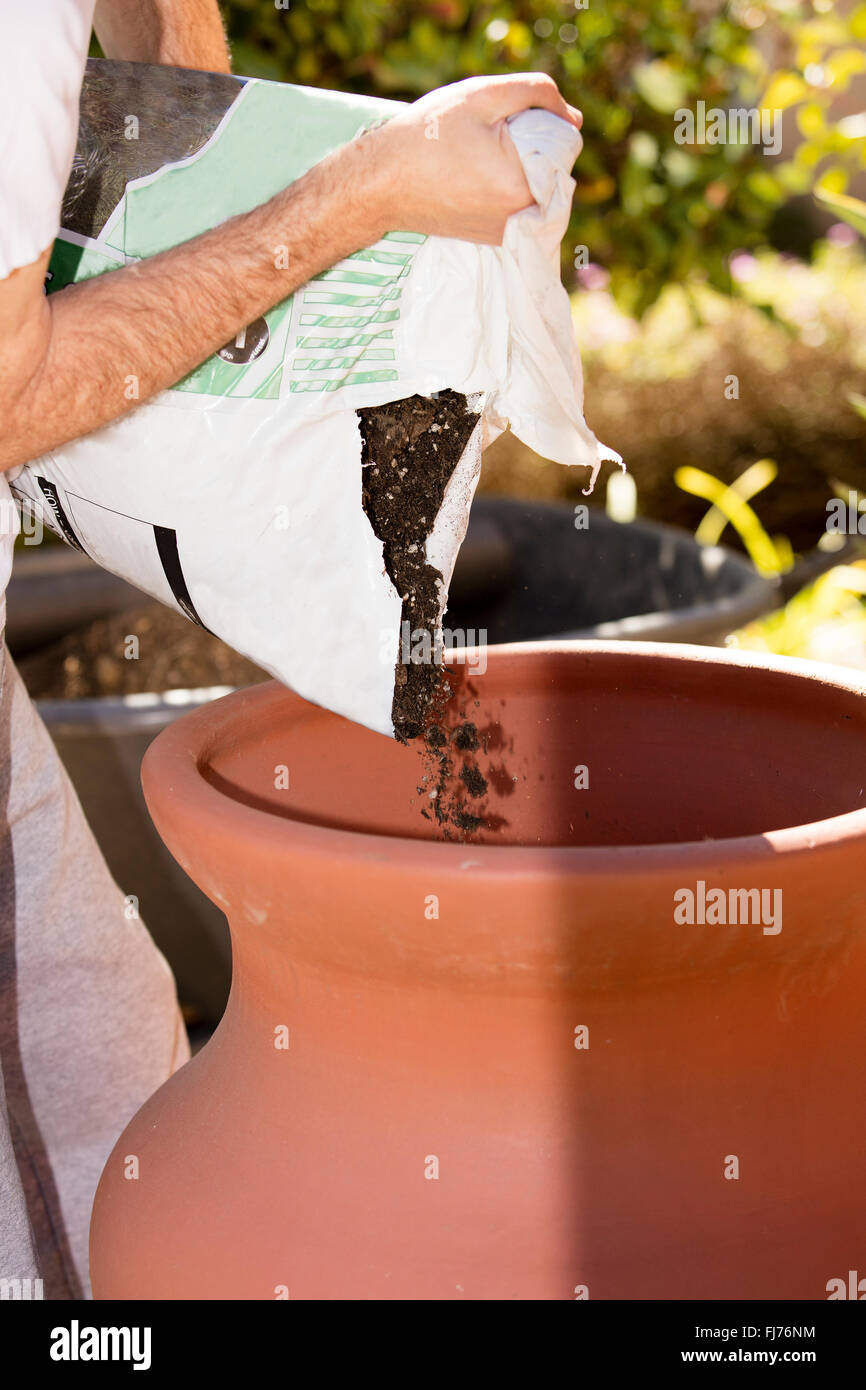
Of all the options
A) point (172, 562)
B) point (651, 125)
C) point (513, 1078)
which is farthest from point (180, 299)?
point (651, 125)

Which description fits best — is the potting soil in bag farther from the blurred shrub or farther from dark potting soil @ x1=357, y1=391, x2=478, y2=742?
the blurred shrub

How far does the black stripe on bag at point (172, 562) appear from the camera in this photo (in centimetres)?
107

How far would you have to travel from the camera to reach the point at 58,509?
115 cm

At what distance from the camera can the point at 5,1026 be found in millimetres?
1443

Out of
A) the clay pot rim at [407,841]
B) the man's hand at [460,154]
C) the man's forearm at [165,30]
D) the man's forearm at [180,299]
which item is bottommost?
the clay pot rim at [407,841]

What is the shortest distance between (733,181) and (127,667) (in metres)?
1.85

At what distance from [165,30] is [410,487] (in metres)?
0.59

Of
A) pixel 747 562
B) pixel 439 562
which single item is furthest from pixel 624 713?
pixel 747 562

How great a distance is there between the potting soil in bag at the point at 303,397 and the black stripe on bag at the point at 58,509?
0.07ft

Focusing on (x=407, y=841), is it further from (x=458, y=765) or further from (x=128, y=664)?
(x=128, y=664)

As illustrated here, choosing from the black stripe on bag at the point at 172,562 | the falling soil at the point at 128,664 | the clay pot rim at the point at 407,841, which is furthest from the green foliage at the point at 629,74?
the clay pot rim at the point at 407,841

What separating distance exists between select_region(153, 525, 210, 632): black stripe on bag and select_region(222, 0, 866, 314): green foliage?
198cm

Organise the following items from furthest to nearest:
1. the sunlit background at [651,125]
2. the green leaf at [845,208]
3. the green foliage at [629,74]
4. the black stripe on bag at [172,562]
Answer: the green foliage at [629,74] → the sunlit background at [651,125] → the green leaf at [845,208] → the black stripe on bag at [172,562]

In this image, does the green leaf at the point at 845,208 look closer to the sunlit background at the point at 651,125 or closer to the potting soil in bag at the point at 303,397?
the sunlit background at the point at 651,125
